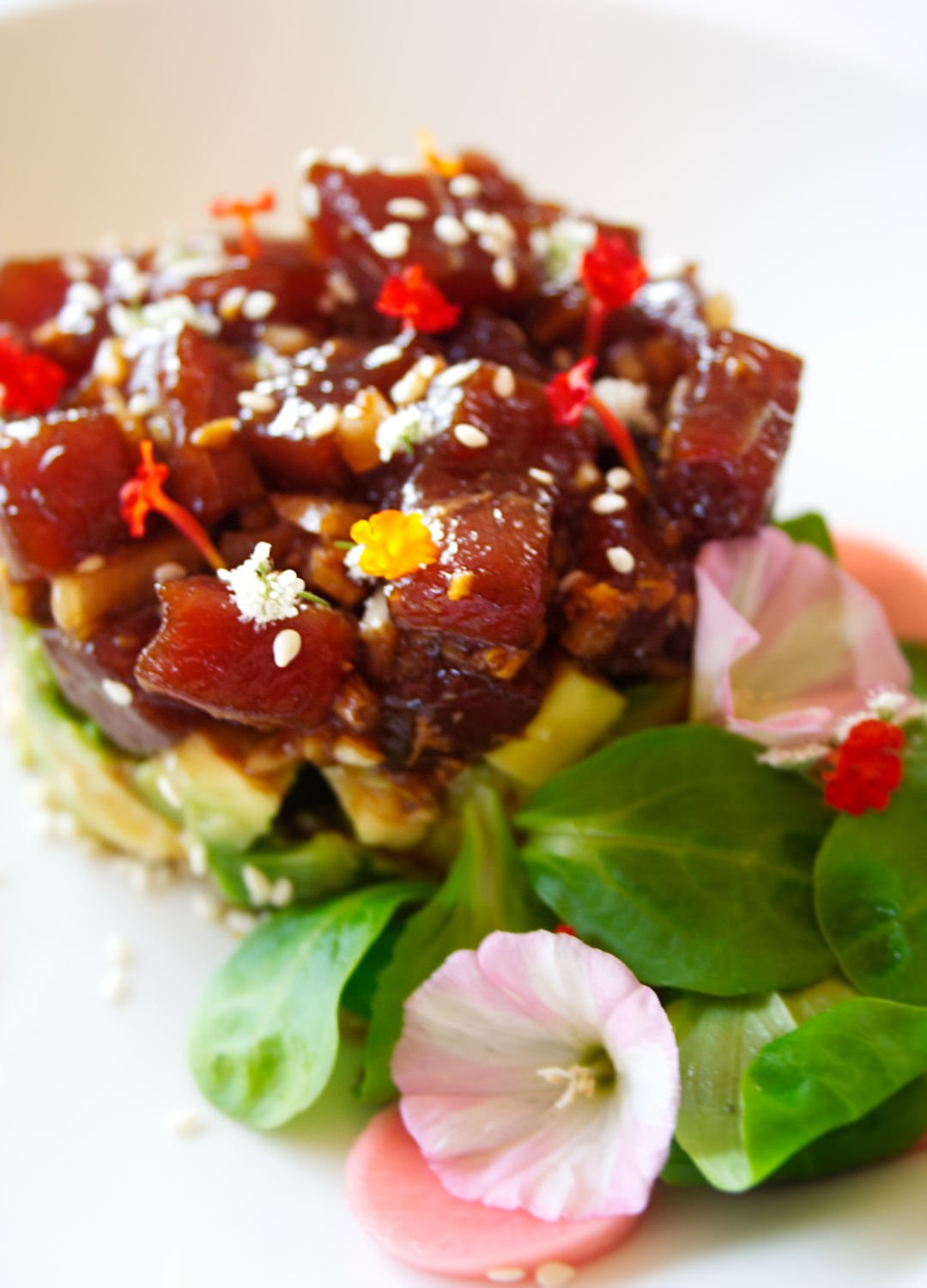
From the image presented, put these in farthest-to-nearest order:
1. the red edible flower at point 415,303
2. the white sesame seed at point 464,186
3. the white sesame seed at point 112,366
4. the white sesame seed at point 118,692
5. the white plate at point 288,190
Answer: the white sesame seed at point 464,186
the white sesame seed at point 112,366
the red edible flower at point 415,303
the white sesame seed at point 118,692
the white plate at point 288,190

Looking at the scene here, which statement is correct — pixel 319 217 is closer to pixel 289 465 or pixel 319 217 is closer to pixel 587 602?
pixel 289 465

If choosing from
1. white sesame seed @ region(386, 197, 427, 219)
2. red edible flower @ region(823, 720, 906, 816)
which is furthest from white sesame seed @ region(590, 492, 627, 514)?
white sesame seed @ region(386, 197, 427, 219)

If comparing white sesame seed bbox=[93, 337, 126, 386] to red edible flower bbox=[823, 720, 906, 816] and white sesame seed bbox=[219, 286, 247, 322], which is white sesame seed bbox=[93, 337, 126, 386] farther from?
red edible flower bbox=[823, 720, 906, 816]

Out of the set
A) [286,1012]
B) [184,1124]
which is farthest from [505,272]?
[184,1124]

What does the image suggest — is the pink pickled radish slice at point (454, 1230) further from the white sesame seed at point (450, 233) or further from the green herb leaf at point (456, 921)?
the white sesame seed at point (450, 233)

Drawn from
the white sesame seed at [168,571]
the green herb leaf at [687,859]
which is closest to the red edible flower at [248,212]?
the white sesame seed at [168,571]

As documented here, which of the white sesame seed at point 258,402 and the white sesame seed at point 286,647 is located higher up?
the white sesame seed at point 258,402

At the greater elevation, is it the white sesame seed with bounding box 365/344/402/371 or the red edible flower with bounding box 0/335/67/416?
the white sesame seed with bounding box 365/344/402/371
